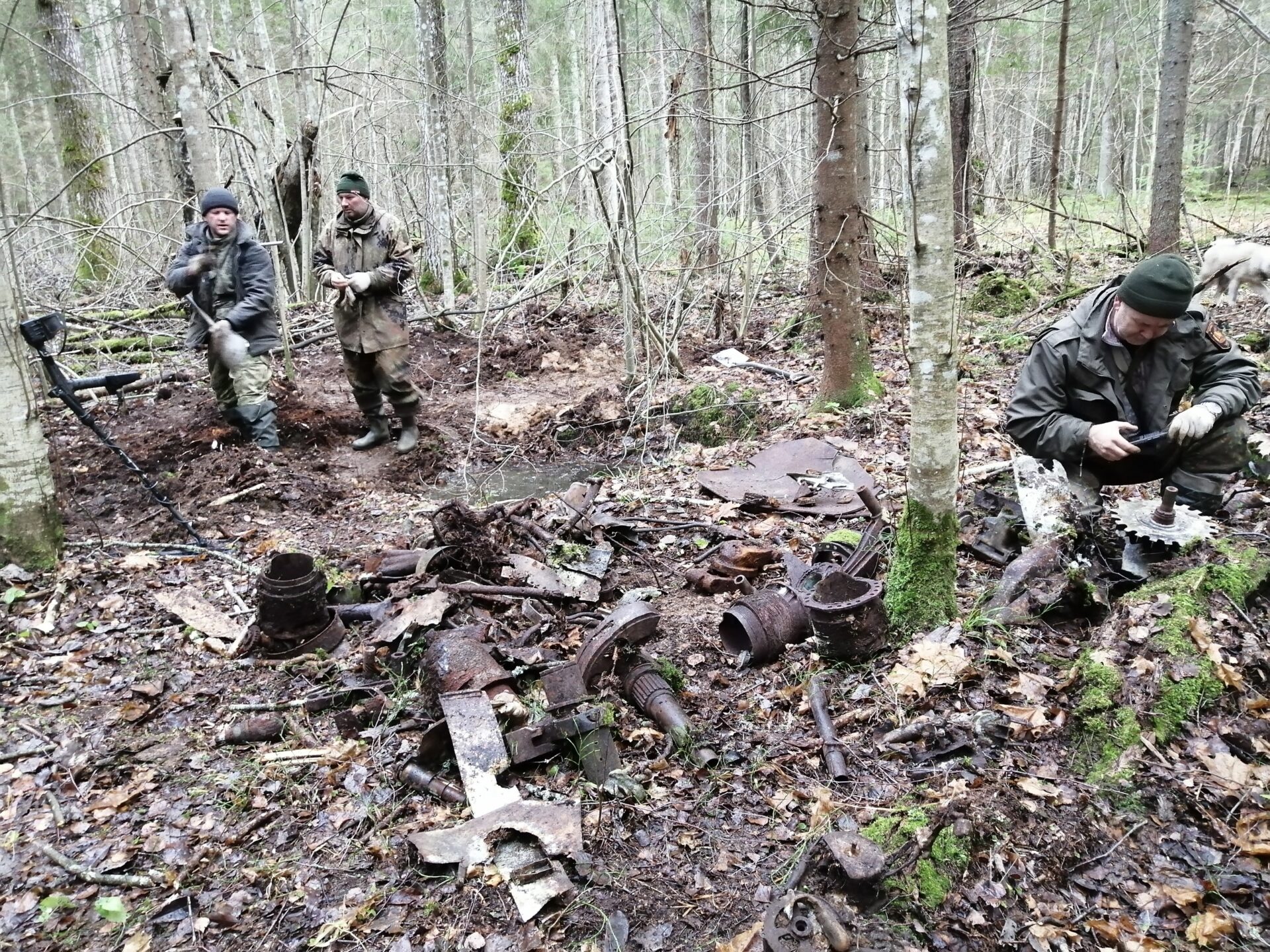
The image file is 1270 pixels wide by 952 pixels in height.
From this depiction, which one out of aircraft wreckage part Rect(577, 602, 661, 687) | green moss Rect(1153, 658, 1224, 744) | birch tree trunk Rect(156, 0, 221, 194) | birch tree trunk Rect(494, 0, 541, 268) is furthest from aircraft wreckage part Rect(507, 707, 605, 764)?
birch tree trunk Rect(494, 0, 541, 268)

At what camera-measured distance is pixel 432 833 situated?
264 cm

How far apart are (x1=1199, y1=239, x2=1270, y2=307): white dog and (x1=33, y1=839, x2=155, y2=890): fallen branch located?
5.60 m

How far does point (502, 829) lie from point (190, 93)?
7.41 metres

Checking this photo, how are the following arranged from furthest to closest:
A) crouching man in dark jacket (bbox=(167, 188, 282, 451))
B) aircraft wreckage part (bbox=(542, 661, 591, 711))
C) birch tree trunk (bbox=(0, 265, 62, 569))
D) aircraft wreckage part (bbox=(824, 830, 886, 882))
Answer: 1. crouching man in dark jacket (bbox=(167, 188, 282, 451))
2. birch tree trunk (bbox=(0, 265, 62, 569))
3. aircraft wreckage part (bbox=(542, 661, 591, 711))
4. aircraft wreckage part (bbox=(824, 830, 886, 882))

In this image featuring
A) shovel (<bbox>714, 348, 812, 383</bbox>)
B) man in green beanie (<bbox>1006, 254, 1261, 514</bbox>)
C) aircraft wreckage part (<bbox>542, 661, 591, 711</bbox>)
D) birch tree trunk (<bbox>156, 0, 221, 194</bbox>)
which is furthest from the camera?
shovel (<bbox>714, 348, 812, 383</bbox>)

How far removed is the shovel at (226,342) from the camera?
6293 millimetres

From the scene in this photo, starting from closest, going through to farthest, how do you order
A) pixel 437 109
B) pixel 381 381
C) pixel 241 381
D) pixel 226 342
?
1. pixel 226 342
2. pixel 241 381
3. pixel 381 381
4. pixel 437 109

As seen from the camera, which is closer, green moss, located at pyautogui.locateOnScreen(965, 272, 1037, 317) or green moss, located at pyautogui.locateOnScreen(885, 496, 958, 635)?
green moss, located at pyautogui.locateOnScreen(885, 496, 958, 635)

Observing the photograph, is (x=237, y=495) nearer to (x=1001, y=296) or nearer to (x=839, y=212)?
(x=839, y=212)

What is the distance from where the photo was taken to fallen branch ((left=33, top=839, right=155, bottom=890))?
256cm

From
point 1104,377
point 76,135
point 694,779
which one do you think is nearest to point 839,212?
point 1104,377

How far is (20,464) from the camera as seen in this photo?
173 inches

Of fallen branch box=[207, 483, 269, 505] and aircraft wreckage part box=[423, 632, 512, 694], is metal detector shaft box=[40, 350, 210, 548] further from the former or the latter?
aircraft wreckage part box=[423, 632, 512, 694]

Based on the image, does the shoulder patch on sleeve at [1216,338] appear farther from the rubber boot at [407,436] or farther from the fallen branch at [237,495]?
the fallen branch at [237,495]
